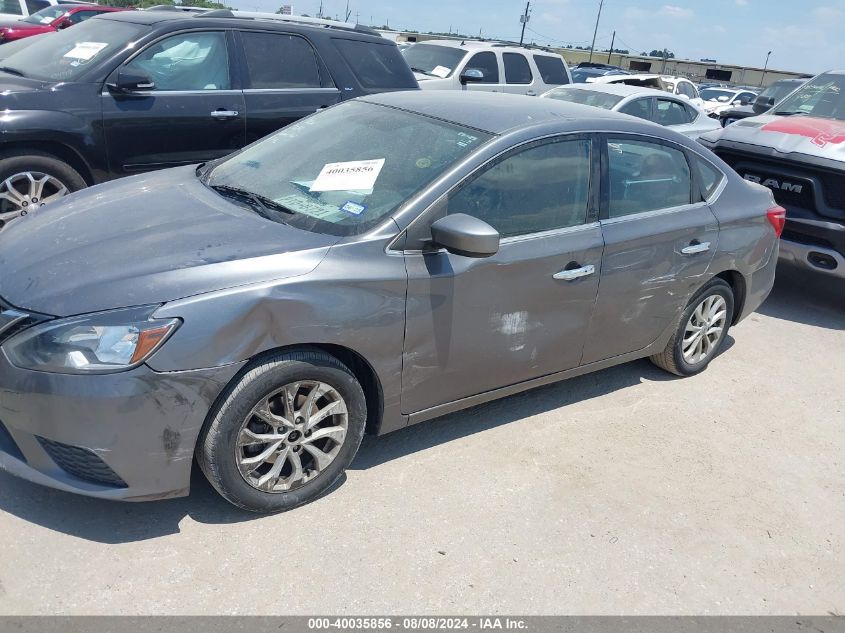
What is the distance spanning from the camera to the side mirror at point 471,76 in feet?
38.3

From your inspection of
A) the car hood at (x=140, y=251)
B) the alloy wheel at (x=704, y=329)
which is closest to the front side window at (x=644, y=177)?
the alloy wheel at (x=704, y=329)

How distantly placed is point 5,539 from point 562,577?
2156 mm

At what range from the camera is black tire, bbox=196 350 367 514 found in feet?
9.57

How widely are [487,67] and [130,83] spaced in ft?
26.7

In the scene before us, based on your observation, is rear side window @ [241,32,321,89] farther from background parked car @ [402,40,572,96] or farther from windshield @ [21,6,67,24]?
windshield @ [21,6,67,24]

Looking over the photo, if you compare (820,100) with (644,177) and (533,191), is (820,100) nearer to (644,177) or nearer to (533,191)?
(644,177)

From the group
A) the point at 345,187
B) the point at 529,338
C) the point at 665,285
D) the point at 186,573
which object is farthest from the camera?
the point at 665,285

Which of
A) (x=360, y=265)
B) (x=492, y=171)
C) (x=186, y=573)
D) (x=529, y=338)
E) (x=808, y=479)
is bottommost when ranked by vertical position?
(x=808, y=479)

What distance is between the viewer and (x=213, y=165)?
4238mm

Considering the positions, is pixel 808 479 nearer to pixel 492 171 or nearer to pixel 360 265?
pixel 492 171

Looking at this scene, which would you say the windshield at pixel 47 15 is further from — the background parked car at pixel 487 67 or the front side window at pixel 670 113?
the front side window at pixel 670 113

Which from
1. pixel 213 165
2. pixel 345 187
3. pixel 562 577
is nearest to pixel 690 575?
pixel 562 577

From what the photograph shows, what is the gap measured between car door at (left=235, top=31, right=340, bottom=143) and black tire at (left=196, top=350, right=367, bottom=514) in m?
3.81

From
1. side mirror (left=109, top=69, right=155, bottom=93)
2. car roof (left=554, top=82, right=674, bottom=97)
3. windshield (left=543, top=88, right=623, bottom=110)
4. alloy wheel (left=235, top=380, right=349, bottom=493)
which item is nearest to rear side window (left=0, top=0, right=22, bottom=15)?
windshield (left=543, top=88, right=623, bottom=110)
